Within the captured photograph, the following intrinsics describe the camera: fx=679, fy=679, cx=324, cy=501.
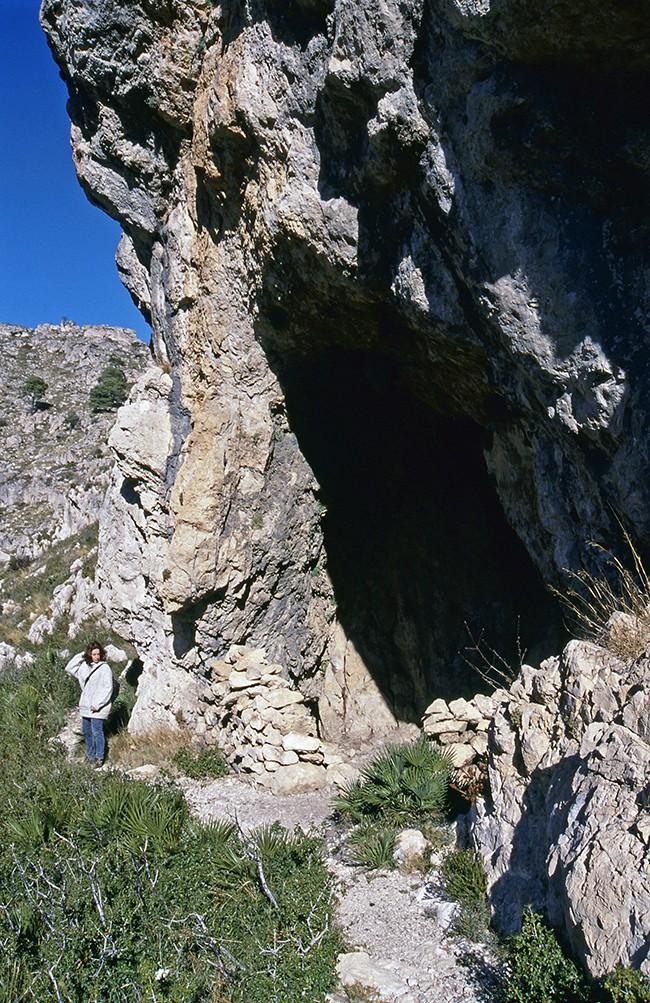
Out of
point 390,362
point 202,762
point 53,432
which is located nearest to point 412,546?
point 390,362

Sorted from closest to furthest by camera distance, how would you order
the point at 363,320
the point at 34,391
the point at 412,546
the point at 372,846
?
1. the point at 372,846
2. the point at 363,320
3. the point at 412,546
4. the point at 34,391

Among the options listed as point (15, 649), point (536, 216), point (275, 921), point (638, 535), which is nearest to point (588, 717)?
point (638, 535)

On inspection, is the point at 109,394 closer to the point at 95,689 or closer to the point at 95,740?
the point at 95,689

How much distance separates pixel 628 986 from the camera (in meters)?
2.93

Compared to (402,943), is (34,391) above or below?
above

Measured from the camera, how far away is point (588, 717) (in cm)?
444

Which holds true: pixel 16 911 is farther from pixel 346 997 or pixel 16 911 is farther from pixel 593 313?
pixel 593 313

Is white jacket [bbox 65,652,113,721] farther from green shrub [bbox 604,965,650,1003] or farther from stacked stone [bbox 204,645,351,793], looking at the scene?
green shrub [bbox 604,965,650,1003]

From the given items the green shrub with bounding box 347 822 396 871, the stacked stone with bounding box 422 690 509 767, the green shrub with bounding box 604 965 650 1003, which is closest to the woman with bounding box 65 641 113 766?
the green shrub with bounding box 347 822 396 871

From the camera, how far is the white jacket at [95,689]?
→ 899 cm

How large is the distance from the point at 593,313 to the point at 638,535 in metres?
1.71

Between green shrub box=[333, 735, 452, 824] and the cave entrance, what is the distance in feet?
13.4

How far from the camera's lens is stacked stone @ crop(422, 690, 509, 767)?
655 cm

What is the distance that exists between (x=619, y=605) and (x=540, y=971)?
273 cm
